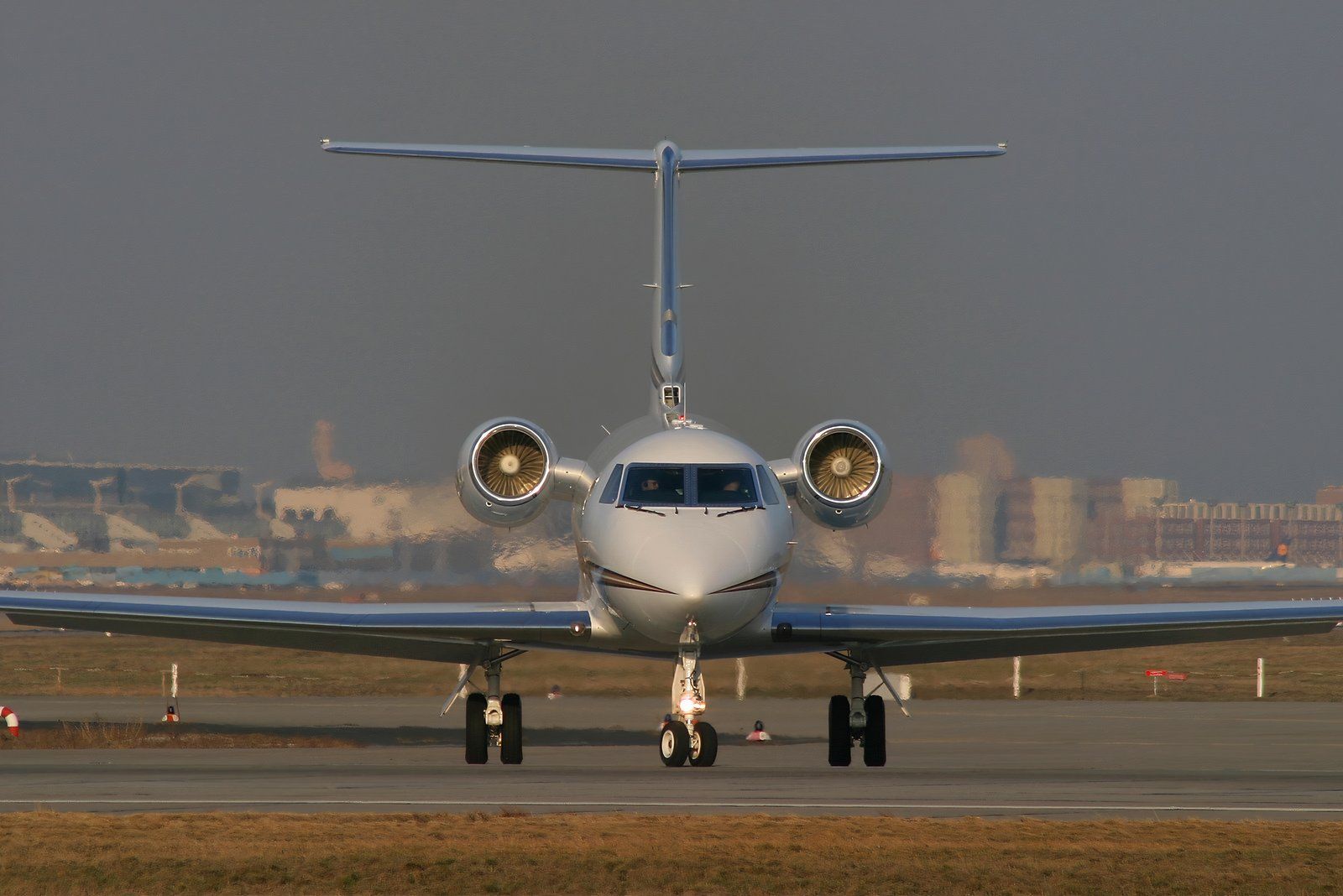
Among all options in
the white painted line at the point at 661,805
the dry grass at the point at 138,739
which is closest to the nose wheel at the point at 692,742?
the white painted line at the point at 661,805

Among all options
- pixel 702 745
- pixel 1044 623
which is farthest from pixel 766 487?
pixel 1044 623

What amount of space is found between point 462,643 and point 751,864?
10363 mm

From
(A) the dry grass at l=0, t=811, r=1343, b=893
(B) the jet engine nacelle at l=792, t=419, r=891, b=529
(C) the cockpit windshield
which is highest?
(B) the jet engine nacelle at l=792, t=419, r=891, b=529

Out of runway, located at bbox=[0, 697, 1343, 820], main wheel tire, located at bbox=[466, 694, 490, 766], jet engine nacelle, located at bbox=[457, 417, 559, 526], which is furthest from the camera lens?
jet engine nacelle, located at bbox=[457, 417, 559, 526]

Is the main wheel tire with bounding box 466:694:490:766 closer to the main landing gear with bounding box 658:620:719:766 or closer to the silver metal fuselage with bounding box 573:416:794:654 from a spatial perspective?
the silver metal fuselage with bounding box 573:416:794:654

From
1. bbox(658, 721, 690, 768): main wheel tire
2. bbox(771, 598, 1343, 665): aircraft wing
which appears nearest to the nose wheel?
bbox(658, 721, 690, 768): main wheel tire

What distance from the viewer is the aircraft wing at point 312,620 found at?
830 inches

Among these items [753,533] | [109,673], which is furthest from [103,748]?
[109,673]

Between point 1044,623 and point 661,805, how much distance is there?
6.93 meters

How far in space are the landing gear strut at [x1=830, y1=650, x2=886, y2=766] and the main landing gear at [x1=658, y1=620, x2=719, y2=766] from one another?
387cm

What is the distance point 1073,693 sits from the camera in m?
40.7

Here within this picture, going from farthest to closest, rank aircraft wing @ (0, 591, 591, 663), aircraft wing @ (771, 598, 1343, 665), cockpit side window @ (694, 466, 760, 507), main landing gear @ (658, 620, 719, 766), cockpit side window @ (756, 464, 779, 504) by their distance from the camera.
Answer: aircraft wing @ (771, 598, 1343, 665)
aircraft wing @ (0, 591, 591, 663)
cockpit side window @ (756, 464, 779, 504)
cockpit side window @ (694, 466, 760, 507)
main landing gear @ (658, 620, 719, 766)

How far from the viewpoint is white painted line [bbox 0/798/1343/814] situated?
16.8 metres

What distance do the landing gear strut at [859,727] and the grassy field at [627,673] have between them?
15.4 feet
